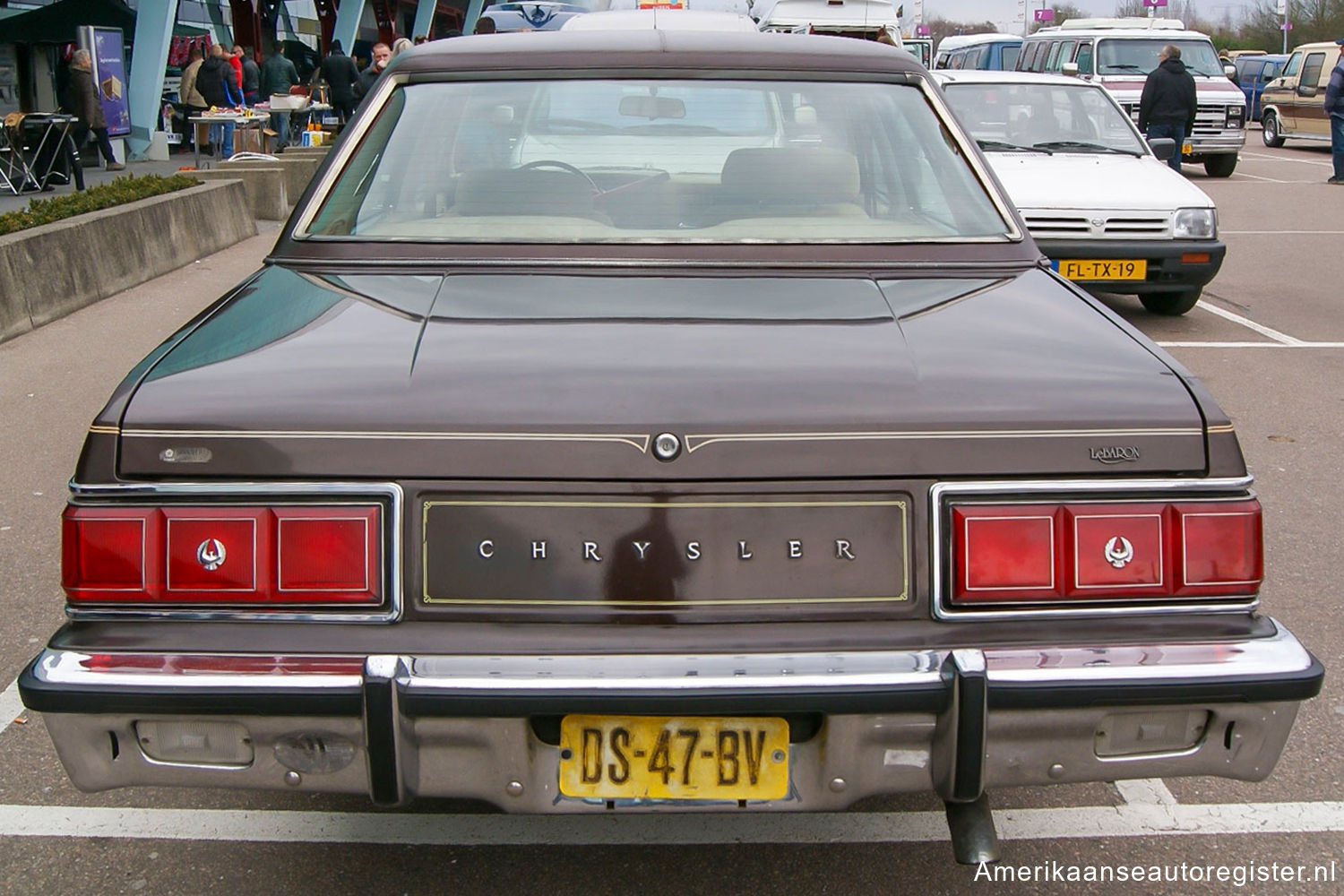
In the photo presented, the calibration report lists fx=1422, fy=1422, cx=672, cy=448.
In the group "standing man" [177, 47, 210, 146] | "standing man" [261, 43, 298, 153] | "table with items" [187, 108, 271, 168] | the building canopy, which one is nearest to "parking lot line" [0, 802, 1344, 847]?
the building canopy

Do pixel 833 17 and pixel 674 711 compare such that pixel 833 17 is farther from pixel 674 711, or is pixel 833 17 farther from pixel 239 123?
pixel 674 711

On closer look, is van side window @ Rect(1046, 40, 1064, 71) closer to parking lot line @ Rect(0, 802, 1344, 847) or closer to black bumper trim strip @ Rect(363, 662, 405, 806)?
parking lot line @ Rect(0, 802, 1344, 847)

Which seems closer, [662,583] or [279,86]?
[662,583]

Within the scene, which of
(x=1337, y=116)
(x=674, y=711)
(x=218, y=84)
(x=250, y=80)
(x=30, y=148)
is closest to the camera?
(x=674, y=711)

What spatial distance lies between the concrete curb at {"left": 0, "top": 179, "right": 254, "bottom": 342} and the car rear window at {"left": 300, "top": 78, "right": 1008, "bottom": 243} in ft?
20.4

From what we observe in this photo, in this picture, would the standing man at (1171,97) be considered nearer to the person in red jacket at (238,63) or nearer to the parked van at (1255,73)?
the person in red jacket at (238,63)

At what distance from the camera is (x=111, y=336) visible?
29.6 feet

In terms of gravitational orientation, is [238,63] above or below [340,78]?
below

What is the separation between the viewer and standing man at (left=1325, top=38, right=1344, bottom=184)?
65.2 ft

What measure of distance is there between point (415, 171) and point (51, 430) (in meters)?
3.97

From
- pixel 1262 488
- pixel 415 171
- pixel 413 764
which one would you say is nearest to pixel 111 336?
pixel 415 171

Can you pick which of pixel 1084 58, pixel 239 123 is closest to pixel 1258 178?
pixel 1084 58

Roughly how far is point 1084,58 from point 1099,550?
63.9ft

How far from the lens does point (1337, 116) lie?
19969 mm
